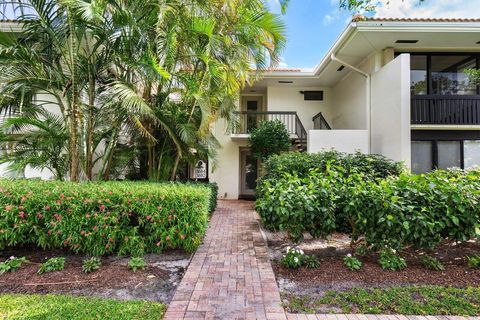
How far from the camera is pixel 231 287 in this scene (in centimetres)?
353

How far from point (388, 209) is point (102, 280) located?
4.30 m

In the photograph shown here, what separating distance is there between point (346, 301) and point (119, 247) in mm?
3649

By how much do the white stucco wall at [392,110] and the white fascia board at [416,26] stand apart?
35.4 inches

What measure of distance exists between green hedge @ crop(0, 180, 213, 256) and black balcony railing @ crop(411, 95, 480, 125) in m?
8.40

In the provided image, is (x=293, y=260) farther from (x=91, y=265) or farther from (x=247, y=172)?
(x=247, y=172)

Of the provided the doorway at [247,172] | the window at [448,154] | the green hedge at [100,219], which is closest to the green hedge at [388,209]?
the green hedge at [100,219]

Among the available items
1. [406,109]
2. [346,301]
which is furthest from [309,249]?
[406,109]

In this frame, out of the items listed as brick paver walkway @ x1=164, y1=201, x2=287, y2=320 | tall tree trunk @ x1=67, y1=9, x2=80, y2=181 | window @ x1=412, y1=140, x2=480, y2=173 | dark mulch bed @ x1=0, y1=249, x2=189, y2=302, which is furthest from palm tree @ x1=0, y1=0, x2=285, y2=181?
window @ x1=412, y1=140, x2=480, y2=173

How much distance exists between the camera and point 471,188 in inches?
158

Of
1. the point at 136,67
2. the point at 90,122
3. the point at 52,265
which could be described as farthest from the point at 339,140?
the point at 52,265

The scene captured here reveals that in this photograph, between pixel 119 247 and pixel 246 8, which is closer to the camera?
pixel 119 247

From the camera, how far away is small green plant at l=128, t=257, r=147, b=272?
4.13m

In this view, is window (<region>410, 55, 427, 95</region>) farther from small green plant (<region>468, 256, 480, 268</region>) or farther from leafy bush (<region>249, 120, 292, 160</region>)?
small green plant (<region>468, 256, 480, 268</region>)

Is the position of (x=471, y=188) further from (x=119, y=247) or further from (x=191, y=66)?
(x=191, y=66)
